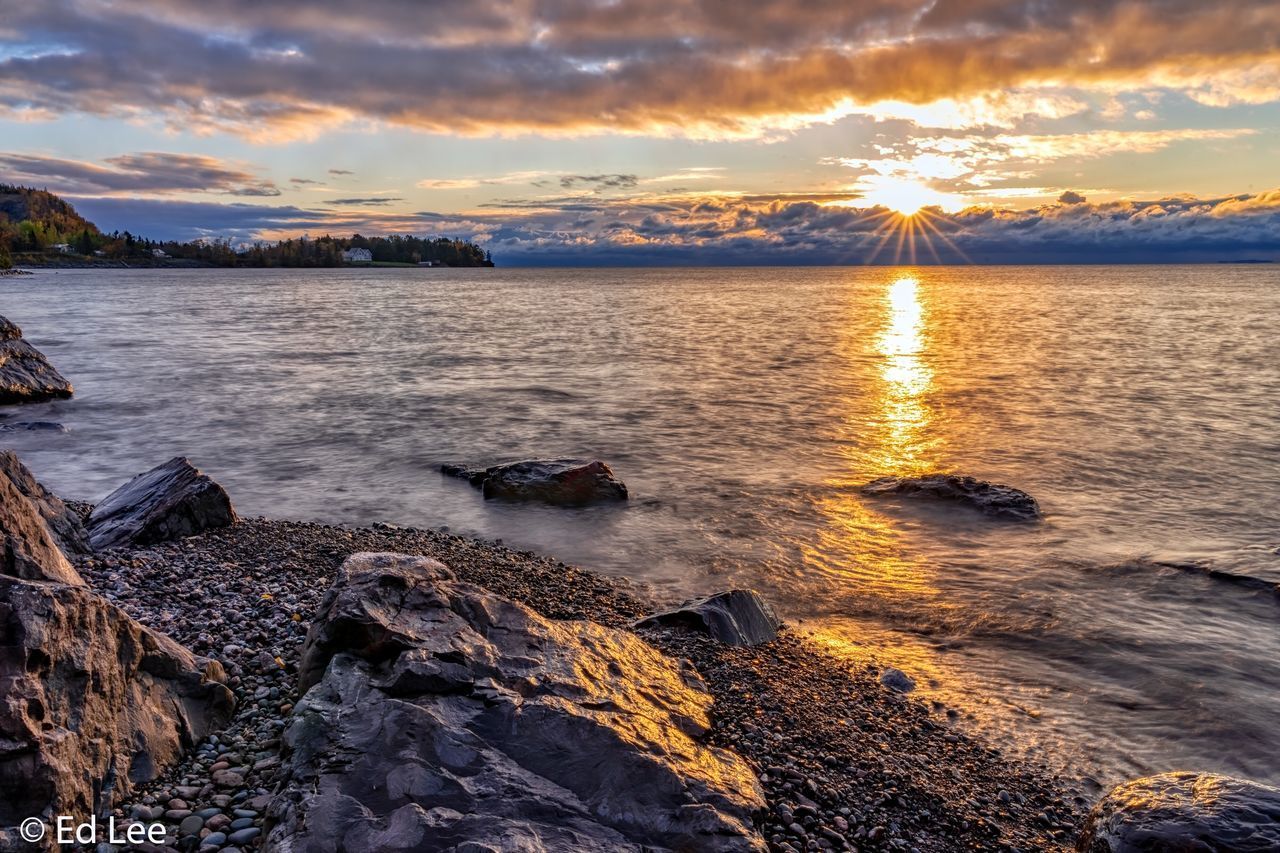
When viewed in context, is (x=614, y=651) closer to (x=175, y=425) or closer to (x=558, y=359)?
(x=175, y=425)

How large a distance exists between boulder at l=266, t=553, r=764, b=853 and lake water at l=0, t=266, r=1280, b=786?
3.77m

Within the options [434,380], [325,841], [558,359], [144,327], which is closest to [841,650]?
[325,841]

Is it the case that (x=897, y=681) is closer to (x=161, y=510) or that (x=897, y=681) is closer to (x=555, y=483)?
(x=555, y=483)

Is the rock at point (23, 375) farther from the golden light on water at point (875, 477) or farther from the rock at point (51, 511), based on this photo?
the golden light on water at point (875, 477)

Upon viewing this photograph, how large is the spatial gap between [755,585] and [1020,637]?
3382mm

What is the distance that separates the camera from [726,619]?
832cm

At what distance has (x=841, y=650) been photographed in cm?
891

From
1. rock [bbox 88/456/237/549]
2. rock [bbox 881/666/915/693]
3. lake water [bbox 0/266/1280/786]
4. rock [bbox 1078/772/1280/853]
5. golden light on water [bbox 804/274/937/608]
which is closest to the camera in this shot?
rock [bbox 1078/772/1280/853]

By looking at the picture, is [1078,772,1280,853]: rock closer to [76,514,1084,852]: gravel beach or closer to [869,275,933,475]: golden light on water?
[76,514,1084,852]: gravel beach

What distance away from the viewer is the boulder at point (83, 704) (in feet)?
13.5

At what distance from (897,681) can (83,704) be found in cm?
691

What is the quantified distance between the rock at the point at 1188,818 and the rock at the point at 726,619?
3596 mm

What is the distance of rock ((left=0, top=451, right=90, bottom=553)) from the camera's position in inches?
339

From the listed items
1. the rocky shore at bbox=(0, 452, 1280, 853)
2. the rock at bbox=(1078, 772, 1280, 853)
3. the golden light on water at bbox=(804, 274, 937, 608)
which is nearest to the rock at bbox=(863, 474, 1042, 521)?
the golden light on water at bbox=(804, 274, 937, 608)
